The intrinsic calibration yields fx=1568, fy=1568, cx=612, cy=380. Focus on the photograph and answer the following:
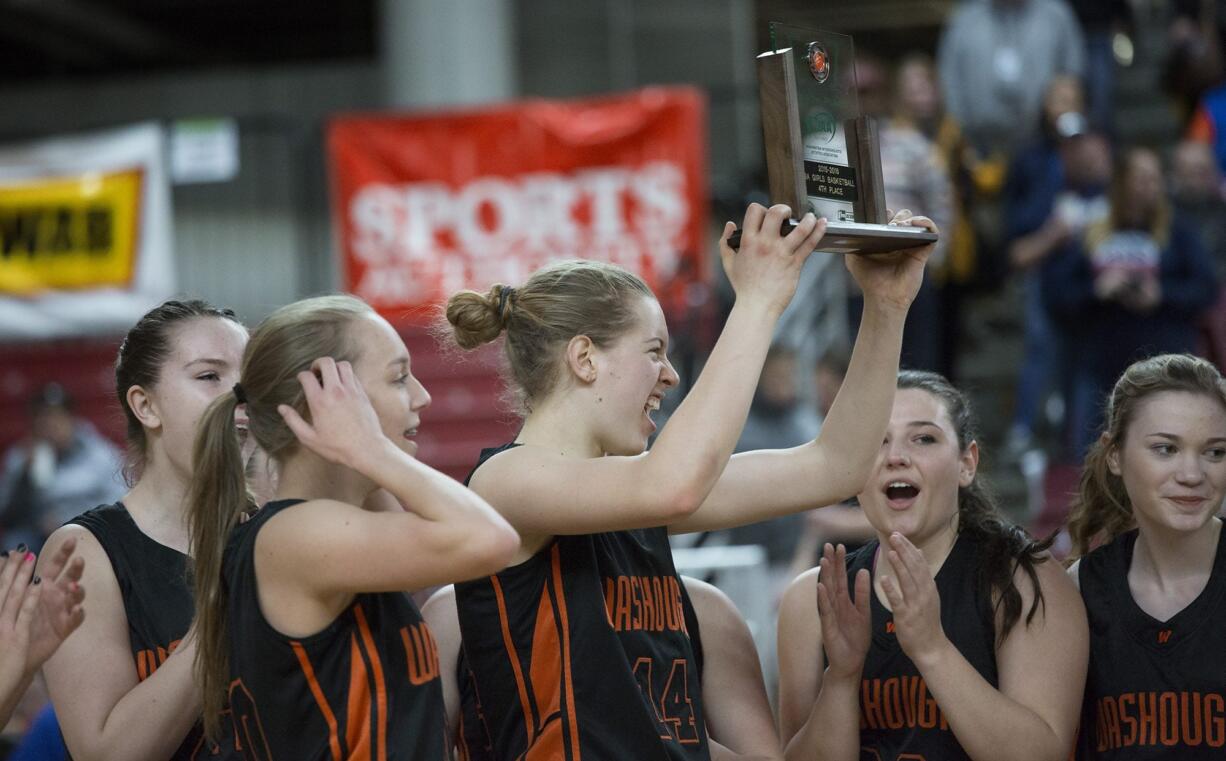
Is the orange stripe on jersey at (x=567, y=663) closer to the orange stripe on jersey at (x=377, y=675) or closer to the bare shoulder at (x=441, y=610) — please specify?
the orange stripe on jersey at (x=377, y=675)

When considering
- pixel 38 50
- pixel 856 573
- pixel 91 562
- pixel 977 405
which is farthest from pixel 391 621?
pixel 38 50

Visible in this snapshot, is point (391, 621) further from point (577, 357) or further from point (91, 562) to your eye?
point (91, 562)

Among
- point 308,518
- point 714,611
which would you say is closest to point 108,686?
point 308,518

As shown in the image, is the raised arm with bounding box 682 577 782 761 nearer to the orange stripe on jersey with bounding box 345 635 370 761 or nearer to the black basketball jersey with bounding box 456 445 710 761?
the black basketball jersey with bounding box 456 445 710 761

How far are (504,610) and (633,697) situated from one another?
27cm

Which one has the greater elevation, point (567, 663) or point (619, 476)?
point (619, 476)

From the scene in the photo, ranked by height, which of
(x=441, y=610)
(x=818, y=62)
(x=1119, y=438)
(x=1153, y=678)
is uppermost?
(x=818, y=62)

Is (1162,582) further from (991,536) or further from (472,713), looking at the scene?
(472,713)

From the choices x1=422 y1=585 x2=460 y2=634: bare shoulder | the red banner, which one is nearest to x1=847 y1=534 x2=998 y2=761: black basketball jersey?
x1=422 y1=585 x2=460 y2=634: bare shoulder

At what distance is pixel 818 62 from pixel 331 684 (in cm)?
133

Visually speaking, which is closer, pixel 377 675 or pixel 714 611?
pixel 377 675

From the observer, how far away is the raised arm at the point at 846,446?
297cm

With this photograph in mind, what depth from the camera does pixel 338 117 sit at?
407 inches

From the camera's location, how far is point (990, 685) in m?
2.98
